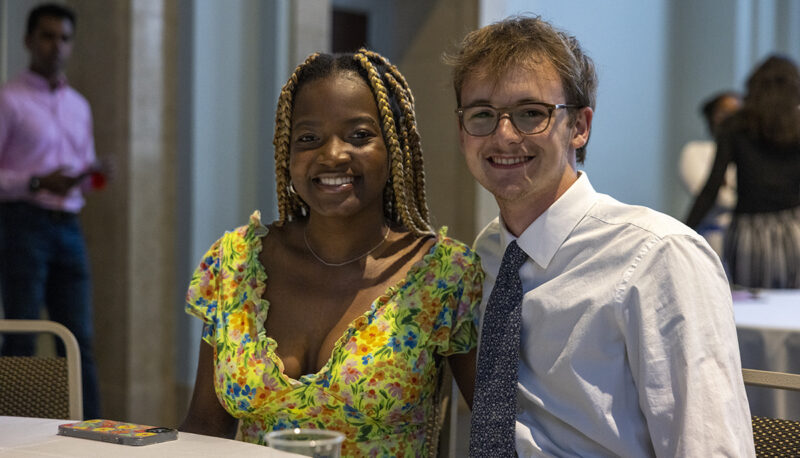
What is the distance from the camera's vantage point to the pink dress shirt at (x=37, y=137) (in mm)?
4090

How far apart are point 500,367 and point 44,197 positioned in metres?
2.97

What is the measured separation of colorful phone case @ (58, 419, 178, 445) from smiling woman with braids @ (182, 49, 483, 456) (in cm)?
35

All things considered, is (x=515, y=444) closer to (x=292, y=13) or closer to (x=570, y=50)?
(x=570, y=50)

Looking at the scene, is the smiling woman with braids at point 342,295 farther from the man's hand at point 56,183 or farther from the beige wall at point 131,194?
the beige wall at point 131,194

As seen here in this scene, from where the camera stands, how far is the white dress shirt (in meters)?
1.53

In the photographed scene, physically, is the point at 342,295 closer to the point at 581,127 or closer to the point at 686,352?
the point at 581,127

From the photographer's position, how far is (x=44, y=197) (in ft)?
13.4

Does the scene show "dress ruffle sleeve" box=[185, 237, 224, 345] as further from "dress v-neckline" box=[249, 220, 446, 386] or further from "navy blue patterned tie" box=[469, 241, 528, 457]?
A: "navy blue patterned tie" box=[469, 241, 528, 457]

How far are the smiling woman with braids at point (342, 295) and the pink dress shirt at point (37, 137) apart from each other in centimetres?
225

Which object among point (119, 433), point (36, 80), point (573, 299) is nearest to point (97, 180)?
point (36, 80)

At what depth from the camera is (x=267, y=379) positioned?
1.90m

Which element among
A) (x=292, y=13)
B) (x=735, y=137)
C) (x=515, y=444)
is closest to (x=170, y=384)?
(x=292, y=13)

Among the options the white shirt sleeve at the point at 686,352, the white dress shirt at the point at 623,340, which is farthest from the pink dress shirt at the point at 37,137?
the white shirt sleeve at the point at 686,352

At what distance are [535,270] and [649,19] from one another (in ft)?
17.9
